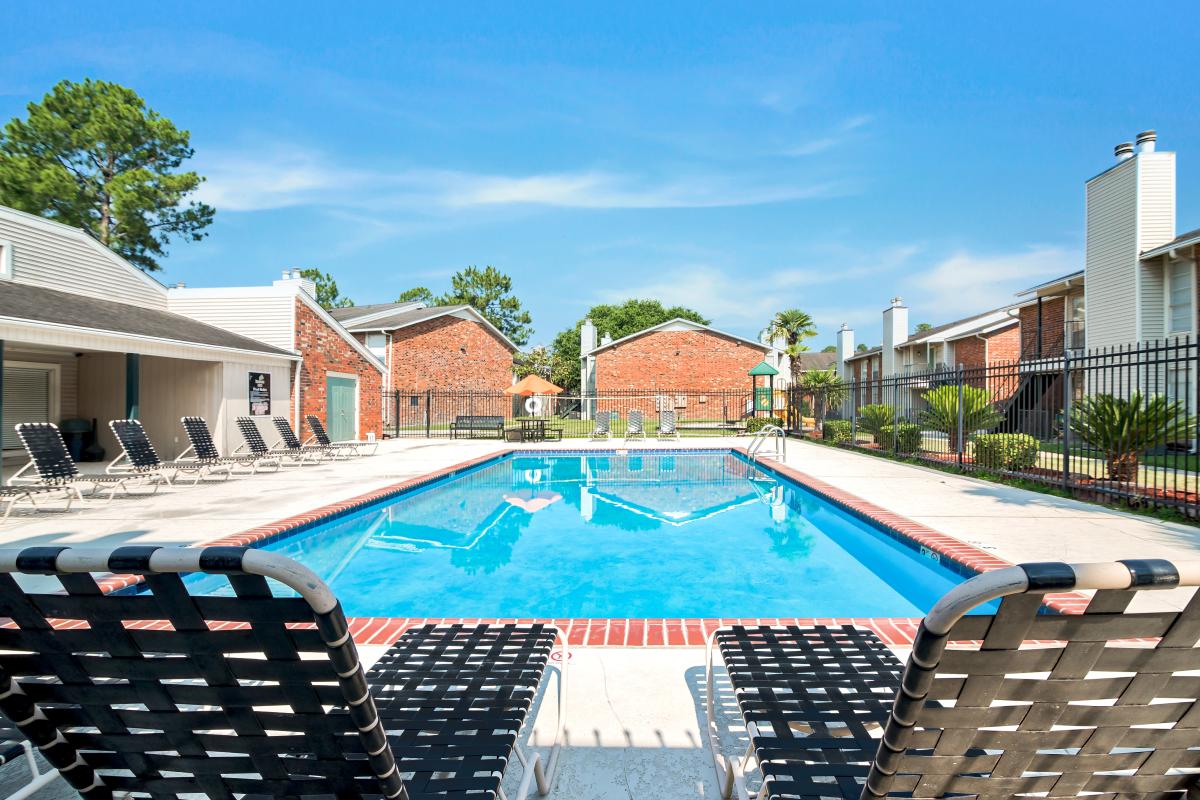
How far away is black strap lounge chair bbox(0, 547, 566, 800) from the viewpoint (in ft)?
3.41

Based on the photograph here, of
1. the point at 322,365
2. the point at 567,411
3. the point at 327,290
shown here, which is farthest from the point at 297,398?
the point at 327,290

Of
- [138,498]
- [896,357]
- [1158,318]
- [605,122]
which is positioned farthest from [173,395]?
[896,357]

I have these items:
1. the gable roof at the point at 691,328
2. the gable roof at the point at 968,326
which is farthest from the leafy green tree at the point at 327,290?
the gable roof at the point at 968,326

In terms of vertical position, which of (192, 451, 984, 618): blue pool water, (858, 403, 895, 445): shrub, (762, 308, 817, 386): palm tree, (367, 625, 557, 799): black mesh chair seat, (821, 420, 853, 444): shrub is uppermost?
(762, 308, 817, 386): palm tree

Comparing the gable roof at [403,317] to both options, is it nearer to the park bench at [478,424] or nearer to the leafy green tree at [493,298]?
the park bench at [478,424]

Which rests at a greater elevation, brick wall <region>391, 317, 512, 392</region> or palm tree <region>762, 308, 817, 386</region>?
palm tree <region>762, 308, 817, 386</region>

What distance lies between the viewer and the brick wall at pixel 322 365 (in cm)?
1731

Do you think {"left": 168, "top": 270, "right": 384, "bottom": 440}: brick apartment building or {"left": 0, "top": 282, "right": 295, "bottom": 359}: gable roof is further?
{"left": 168, "top": 270, "right": 384, "bottom": 440}: brick apartment building

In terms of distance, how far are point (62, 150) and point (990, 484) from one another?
35.5m

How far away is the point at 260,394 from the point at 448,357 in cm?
1616

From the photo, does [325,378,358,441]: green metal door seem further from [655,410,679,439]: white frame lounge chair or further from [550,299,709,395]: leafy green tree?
[550,299,709,395]: leafy green tree

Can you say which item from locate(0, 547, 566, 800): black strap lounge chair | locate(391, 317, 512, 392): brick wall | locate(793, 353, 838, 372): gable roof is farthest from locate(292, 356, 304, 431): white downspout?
locate(793, 353, 838, 372): gable roof

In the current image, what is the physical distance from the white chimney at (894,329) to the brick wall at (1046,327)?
242 inches

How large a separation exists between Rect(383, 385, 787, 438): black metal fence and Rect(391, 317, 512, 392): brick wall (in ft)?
2.14
